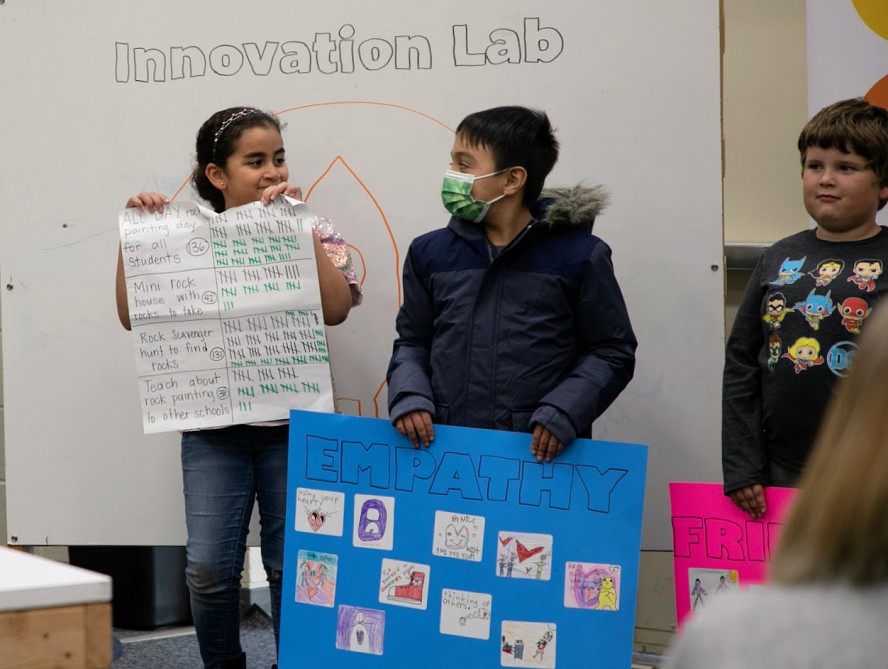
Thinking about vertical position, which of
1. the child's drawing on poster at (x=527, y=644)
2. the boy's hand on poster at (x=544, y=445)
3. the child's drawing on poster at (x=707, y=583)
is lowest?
the child's drawing on poster at (x=527, y=644)

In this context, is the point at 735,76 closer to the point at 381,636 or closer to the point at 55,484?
the point at 381,636

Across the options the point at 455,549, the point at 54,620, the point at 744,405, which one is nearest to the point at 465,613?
the point at 455,549

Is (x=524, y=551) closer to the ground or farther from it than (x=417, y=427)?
closer to the ground

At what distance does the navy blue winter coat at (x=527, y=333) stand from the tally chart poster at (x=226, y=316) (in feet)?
1.07

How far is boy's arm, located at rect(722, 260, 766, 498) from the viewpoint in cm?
252

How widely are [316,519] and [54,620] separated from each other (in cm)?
124

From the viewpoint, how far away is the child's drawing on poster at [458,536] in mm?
2547

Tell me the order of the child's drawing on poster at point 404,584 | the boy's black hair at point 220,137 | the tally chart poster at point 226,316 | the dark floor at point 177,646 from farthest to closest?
the dark floor at point 177,646 < the boy's black hair at point 220,137 < the tally chart poster at point 226,316 < the child's drawing on poster at point 404,584

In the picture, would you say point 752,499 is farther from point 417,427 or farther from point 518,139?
point 518,139

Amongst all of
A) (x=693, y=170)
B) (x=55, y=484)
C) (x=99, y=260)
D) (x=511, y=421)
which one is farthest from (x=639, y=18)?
(x=55, y=484)

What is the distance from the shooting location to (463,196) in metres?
2.64

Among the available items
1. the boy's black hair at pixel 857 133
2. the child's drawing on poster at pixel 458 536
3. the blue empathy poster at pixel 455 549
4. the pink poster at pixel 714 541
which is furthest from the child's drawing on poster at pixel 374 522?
the boy's black hair at pixel 857 133

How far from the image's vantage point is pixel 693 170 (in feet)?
9.43

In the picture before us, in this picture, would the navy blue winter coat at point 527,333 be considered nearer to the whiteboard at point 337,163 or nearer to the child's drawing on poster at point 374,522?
the child's drawing on poster at point 374,522
